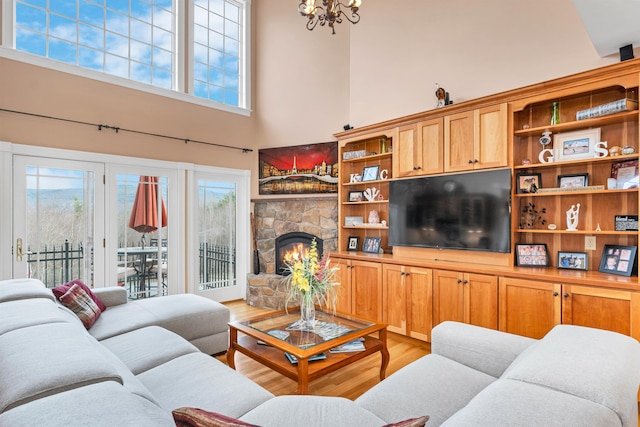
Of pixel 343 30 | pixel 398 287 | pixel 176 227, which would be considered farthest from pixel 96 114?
pixel 398 287

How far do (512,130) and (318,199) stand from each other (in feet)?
8.70

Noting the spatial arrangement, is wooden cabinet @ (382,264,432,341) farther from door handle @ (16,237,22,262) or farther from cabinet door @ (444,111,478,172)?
door handle @ (16,237,22,262)

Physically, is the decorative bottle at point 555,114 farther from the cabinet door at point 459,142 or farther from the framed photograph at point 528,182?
the cabinet door at point 459,142

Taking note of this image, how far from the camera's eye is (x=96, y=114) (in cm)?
419

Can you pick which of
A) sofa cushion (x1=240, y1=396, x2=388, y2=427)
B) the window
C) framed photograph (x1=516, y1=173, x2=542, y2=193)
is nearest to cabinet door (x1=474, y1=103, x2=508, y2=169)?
framed photograph (x1=516, y1=173, x2=542, y2=193)

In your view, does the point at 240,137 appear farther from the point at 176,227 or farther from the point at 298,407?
the point at 298,407

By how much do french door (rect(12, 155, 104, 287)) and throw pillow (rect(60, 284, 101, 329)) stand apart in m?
1.57

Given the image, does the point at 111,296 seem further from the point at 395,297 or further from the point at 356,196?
the point at 356,196

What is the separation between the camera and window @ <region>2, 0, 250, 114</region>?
3961mm

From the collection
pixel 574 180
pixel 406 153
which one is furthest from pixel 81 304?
pixel 574 180

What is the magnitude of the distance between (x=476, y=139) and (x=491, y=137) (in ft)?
0.44

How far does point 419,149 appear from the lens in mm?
3760

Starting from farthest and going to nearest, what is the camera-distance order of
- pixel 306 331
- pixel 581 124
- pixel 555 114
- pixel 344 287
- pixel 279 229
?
1. pixel 279 229
2. pixel 344 287
3. pixel 555 114
4. pixel 581 124
5. pixel 306 331

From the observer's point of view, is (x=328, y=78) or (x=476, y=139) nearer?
(x=476, y=139)
